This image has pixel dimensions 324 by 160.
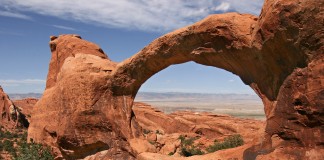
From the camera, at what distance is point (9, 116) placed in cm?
3931

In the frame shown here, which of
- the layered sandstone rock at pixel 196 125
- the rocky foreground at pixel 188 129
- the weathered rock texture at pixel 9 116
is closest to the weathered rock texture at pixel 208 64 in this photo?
the rocky foreground at pixel 188 129

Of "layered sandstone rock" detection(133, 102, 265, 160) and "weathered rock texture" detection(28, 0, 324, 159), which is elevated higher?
A: "weathered rock texture" detection(28, 0, 324, 159)

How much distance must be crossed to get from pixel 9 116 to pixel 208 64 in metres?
34.0

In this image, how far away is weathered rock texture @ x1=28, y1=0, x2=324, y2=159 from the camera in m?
7.34

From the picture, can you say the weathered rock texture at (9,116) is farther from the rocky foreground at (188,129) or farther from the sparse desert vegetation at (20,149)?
the sparse desert vegetation at (20,149)

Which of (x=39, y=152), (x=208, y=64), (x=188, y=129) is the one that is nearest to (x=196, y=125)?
(x=188, y=129)

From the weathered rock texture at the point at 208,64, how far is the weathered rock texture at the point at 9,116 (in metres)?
23.3

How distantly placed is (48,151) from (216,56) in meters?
10.0

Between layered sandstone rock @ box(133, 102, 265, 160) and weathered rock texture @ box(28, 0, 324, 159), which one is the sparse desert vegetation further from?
layered sandstone rock @ box(133, 102, 265, 160)

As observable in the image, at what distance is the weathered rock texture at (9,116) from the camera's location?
3841cm

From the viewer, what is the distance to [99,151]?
1417cm

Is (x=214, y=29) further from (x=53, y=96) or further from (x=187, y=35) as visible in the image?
(x=53, y=96)

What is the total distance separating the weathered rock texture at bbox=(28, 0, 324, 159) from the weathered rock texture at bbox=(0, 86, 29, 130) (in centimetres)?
2325

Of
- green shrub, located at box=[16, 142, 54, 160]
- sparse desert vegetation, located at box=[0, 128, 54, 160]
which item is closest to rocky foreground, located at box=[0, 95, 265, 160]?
sparse desert vegetation, located at box=[0, 128, 54, 160]
